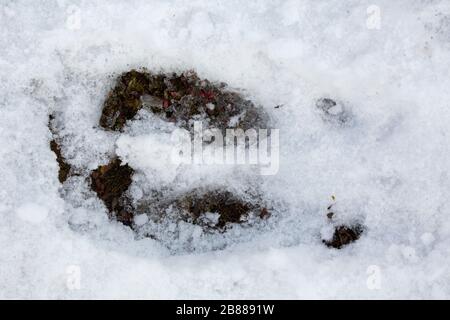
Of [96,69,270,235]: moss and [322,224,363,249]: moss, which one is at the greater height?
[96,69,270,235]: moss

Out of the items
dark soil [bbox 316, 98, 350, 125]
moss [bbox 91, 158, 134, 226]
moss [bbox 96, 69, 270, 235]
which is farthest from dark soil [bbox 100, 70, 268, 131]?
dark soil [bbox 316, 98, 350, 125]

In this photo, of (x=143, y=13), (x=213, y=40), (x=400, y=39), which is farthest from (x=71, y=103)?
(x=400, y=39)

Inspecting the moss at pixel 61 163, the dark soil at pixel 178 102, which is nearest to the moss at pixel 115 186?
the moss at pixel 61 163

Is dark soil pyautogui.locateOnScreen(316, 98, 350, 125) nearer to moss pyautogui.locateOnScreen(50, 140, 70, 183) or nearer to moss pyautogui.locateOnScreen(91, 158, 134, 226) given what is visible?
moss pyautogui.locateOnScreen(91, 158, 134, 226)

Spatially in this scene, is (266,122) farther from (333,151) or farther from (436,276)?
(436,276)
